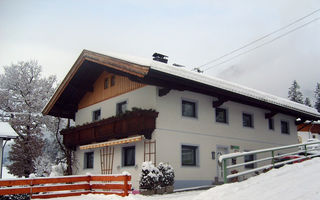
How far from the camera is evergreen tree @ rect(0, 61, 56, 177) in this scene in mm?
33219

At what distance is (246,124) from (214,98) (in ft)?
12.2

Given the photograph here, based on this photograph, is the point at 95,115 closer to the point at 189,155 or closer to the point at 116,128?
the point at 116,128

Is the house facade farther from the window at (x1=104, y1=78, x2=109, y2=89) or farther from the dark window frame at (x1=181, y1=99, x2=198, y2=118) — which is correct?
the window at (x1=104, y1=78, x2=109, y2=89)

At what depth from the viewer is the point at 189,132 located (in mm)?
19031

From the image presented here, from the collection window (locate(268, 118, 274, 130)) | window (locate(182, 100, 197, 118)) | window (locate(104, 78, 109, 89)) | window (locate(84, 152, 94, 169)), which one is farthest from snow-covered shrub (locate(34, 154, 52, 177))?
window (locate(268, 118, 274, 130))

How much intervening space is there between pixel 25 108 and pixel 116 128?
19.2 metres

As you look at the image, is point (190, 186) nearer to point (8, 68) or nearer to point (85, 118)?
point (85, 118)

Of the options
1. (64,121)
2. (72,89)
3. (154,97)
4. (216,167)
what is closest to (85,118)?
(72,89)

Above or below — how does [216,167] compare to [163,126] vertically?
below

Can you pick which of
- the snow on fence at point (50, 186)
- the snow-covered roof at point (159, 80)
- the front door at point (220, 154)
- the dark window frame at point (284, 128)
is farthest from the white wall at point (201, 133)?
the snow on fence at point (50, 186)

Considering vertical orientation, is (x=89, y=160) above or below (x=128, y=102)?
below

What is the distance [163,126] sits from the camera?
1791 centimetres

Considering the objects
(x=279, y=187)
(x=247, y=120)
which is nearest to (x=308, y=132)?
(x=247, y=120)

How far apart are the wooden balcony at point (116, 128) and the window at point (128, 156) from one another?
81cm
